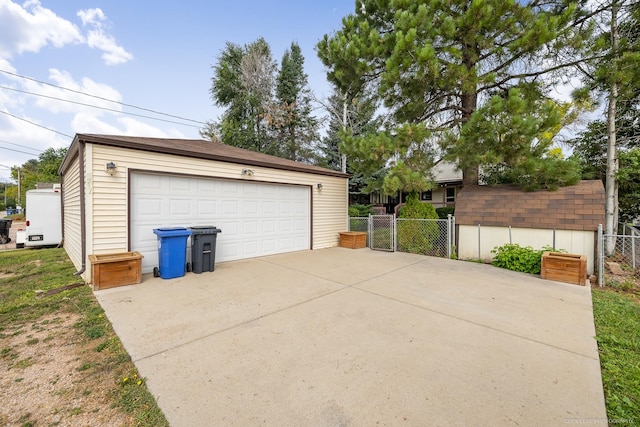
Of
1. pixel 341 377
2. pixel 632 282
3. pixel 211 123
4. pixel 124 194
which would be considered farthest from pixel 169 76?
pixel 632 282

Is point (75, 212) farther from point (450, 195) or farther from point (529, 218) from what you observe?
point (450, 195)

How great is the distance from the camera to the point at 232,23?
42.0 ft

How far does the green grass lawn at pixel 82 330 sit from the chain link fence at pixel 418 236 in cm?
729

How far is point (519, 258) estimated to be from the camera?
241 inches

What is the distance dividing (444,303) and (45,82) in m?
21.4

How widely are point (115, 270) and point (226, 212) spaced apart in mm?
2732

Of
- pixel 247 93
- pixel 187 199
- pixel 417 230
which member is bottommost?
pixel 417 230

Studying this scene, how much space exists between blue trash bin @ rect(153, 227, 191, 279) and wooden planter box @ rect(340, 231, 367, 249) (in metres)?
5.35

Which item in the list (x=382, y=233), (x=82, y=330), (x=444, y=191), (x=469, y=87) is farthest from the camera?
(x=444, y=191)

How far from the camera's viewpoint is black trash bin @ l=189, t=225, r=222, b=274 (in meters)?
5.66

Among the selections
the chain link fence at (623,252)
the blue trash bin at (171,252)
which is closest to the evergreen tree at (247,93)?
the blue trash bin at (171,252)

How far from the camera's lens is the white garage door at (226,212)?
564cm

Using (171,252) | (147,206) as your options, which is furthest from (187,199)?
(171,252)

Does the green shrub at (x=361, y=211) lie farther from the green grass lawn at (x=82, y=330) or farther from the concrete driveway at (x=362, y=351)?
the green grass lawn at (x=82, y=330)
